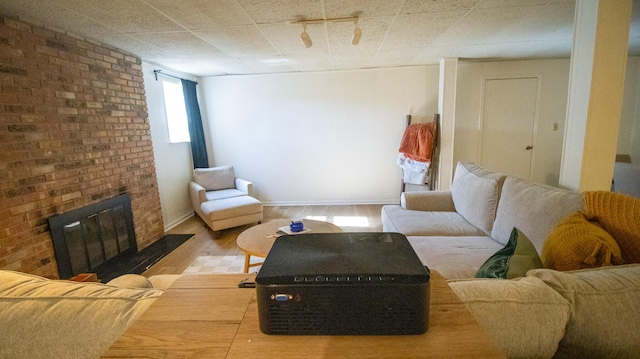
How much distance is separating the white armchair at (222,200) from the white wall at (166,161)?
0.16 meters

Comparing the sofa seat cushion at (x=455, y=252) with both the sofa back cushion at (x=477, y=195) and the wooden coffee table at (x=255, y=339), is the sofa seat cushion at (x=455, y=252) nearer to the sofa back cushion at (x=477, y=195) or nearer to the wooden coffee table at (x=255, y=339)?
the sofa back cushion at (x=477, y=195)

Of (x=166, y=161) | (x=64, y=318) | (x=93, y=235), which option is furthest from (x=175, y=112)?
(x=64, y=318)

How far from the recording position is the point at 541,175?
13.9 ft

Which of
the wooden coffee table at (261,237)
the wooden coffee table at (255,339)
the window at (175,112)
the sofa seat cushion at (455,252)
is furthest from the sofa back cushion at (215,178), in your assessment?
the wooden coffee table at (255,339)

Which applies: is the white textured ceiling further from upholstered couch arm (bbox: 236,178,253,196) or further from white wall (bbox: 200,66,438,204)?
upholstered couch arm (bbox: 236,178,253,196)

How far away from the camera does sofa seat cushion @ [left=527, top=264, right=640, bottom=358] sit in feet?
2.16

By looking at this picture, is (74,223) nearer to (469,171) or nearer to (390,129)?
(469,171)

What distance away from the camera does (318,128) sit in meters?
4.46

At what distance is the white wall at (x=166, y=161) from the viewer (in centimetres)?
350

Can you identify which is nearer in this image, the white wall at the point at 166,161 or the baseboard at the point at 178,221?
the white wall at the point at 166,161

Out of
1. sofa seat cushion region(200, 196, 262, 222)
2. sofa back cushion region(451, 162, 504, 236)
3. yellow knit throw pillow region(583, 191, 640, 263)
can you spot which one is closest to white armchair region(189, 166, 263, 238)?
sofa seat cushion region(200, 196, 262, 222)

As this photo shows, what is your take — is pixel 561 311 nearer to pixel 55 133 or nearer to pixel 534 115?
pixel 55 133

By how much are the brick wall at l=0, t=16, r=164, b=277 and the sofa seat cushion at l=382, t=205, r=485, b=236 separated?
2.71m

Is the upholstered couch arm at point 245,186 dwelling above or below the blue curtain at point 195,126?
below
